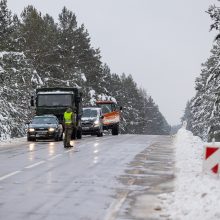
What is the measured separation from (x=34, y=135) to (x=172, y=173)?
1678 centimetres

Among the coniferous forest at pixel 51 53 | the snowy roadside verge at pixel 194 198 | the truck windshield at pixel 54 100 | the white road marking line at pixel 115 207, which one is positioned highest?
the coniferous forest at pixel 51 53

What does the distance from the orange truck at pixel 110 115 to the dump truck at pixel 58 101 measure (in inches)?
500

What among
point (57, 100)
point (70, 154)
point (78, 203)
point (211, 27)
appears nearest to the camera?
point (78, 203)

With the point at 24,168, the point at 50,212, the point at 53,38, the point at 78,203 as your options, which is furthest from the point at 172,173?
the point at 53,38

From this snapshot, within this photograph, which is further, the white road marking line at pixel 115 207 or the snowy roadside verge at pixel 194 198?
the white road marking line at pixel 115 207

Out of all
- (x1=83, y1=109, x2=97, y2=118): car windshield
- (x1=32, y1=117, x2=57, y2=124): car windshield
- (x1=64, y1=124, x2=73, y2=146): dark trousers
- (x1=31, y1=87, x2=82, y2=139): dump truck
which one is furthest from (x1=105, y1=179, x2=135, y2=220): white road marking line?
(x1=83, y1=109, x2=97, y2=118): car windshield

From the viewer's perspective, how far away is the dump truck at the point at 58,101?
111ft

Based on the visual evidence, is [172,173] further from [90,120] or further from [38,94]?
[90,120]

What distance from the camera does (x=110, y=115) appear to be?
47.8 m

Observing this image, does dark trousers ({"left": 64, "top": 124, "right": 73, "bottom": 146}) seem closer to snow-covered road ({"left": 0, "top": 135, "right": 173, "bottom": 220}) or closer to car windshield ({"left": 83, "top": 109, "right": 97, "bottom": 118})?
snow-covered road ({"left": 0, "top": 135, "right": 173, "bottom": 220})

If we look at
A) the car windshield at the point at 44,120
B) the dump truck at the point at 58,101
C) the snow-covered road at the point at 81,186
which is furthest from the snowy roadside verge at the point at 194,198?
the dump truck at the point at 58,101

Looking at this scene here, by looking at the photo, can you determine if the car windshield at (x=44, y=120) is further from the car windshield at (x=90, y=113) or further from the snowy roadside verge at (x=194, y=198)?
the snowy roadside verge at (x=194, y=198)

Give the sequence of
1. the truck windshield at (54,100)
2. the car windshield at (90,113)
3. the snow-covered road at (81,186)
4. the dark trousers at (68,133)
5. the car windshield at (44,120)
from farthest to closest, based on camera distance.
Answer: the car windshield at (90,113) → the truck windshield at (54,100) → the car windshield at (44,120) → the dark trousers at (68,133) → the snow-covered road at (81,186)

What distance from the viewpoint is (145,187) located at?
1237cm
